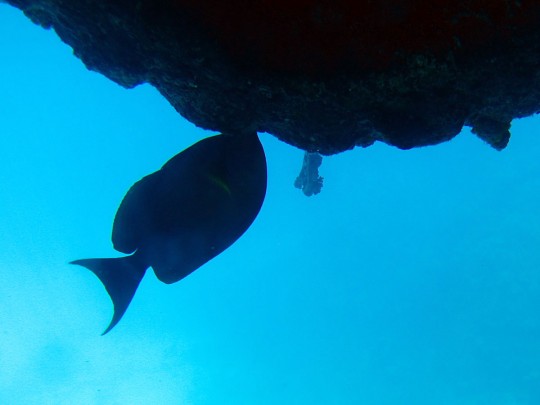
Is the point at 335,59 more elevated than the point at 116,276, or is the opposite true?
the point at 335,59

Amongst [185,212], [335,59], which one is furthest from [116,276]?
[335,59]

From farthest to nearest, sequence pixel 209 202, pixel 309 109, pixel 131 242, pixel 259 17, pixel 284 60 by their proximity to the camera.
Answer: pixel 131 242
pixel 209 202
pixel 309 109
pixel 284 60
pixel 259 17

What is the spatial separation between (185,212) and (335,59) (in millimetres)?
1176

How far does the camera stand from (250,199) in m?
2.51

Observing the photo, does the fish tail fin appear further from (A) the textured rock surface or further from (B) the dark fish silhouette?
(A) the textured rock surface

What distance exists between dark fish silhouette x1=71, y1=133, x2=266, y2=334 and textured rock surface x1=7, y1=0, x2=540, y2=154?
0.20 m

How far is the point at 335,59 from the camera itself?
193cm

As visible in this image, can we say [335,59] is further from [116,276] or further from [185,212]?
[116,276]

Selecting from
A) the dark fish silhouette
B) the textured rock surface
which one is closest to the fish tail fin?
the dark fish silhouette

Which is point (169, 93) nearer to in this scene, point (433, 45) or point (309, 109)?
point (309, 109)

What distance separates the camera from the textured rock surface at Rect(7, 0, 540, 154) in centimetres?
180

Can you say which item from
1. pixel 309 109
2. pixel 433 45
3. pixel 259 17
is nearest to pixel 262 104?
pixel 309 109

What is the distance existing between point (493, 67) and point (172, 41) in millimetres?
1522

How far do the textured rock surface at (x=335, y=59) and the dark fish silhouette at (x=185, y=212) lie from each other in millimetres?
195
